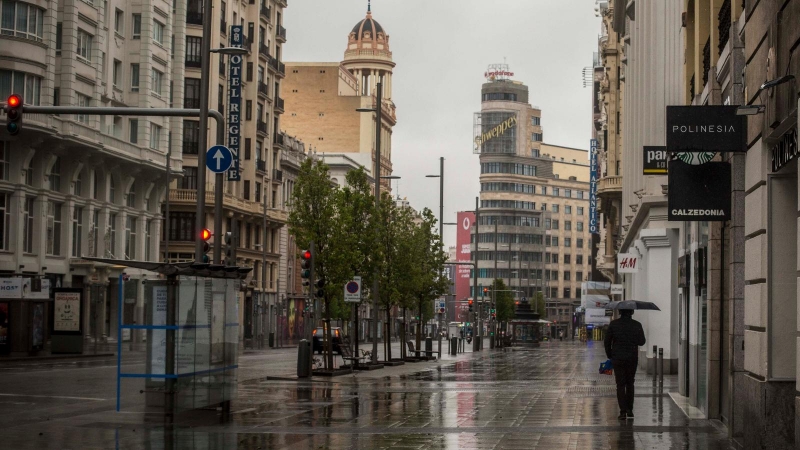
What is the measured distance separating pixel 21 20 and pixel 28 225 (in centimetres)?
922

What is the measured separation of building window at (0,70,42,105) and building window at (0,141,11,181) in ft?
6.78

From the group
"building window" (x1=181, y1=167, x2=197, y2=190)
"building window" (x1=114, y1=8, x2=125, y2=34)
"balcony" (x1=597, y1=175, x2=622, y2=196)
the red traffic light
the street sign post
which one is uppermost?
"building window" (x1=114, y1=8, x2=125, y2=34)

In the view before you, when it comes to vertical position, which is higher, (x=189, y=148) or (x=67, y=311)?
(x=189, y=148)

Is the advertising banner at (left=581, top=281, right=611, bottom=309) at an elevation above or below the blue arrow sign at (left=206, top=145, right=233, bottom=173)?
below

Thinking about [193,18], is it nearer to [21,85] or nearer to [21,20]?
[21,20]

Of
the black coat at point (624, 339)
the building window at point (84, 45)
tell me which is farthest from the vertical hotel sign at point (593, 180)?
the black coat at point (624, 339)

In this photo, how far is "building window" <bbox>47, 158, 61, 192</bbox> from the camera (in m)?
58.3

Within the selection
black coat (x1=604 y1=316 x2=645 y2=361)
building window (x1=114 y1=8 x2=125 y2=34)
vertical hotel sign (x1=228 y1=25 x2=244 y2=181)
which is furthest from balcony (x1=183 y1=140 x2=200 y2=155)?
black coat (x1=604 y1=316 x2=645 y2=361)

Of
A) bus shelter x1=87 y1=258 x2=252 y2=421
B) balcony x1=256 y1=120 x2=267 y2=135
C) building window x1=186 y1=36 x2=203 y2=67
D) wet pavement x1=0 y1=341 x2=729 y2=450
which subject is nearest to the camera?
wet pavement x1=0 y1=341 x2=729 y2=450

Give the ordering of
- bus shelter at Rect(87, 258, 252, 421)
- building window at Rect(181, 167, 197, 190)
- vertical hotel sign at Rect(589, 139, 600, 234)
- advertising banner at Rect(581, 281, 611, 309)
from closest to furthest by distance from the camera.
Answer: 1. bus shelter at Rect(87, 258, 252, 421)
2. building window at Rect(181, 167, 197, 190)
3. advertising banner at Rect(581, 281, 611, 309)
4. vertical hotel sign at Rect(589, 139, 600, 234)

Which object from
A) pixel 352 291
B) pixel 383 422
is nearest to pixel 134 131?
pixel 352 291

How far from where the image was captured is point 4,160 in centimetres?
5353

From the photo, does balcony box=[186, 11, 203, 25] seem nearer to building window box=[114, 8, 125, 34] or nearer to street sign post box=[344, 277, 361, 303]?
building window box=[114, 8, 125, 34]

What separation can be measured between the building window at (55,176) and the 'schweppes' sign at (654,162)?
36.3 meters
